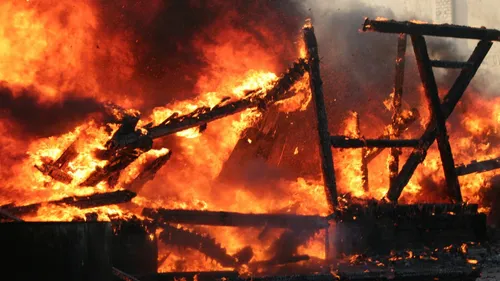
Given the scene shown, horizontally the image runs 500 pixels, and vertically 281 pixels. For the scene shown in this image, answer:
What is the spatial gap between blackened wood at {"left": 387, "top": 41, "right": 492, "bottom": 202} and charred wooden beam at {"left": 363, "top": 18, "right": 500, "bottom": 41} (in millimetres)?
217

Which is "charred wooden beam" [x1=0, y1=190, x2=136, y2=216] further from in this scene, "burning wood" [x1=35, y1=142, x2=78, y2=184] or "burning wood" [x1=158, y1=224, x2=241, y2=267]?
"burning wood" [x1=158, y1=224, x2=241, y2=267]

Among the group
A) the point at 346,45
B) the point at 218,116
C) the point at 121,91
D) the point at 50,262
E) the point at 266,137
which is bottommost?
the point at 50,262

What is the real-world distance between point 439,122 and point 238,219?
4.07 meters

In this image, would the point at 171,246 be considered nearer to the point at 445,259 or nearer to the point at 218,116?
the point at 218,116

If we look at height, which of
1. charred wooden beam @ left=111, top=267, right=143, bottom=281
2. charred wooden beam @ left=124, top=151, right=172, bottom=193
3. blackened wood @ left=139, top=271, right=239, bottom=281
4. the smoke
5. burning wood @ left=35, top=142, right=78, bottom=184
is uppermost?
the smoke

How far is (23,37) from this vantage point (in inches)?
380

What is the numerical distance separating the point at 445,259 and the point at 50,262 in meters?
5.54

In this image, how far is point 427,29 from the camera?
29.2 ft

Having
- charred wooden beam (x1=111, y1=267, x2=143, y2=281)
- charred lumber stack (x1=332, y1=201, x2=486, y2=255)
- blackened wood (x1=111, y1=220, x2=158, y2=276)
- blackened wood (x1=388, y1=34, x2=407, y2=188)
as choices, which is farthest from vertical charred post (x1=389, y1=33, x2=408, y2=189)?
charred wooden beam (x1=111, y1=267, x2=143, y2=281)

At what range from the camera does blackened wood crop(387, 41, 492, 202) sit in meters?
8.84

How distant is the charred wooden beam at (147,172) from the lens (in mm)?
9125

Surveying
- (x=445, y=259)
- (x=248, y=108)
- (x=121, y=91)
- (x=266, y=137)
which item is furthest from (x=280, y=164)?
(x=445, y=259)

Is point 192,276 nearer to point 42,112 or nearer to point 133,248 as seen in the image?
point 133,248

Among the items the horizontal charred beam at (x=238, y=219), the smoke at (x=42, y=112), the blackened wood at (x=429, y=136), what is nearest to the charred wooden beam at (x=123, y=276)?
the horizontal charred beam at (x=238, y=219)
